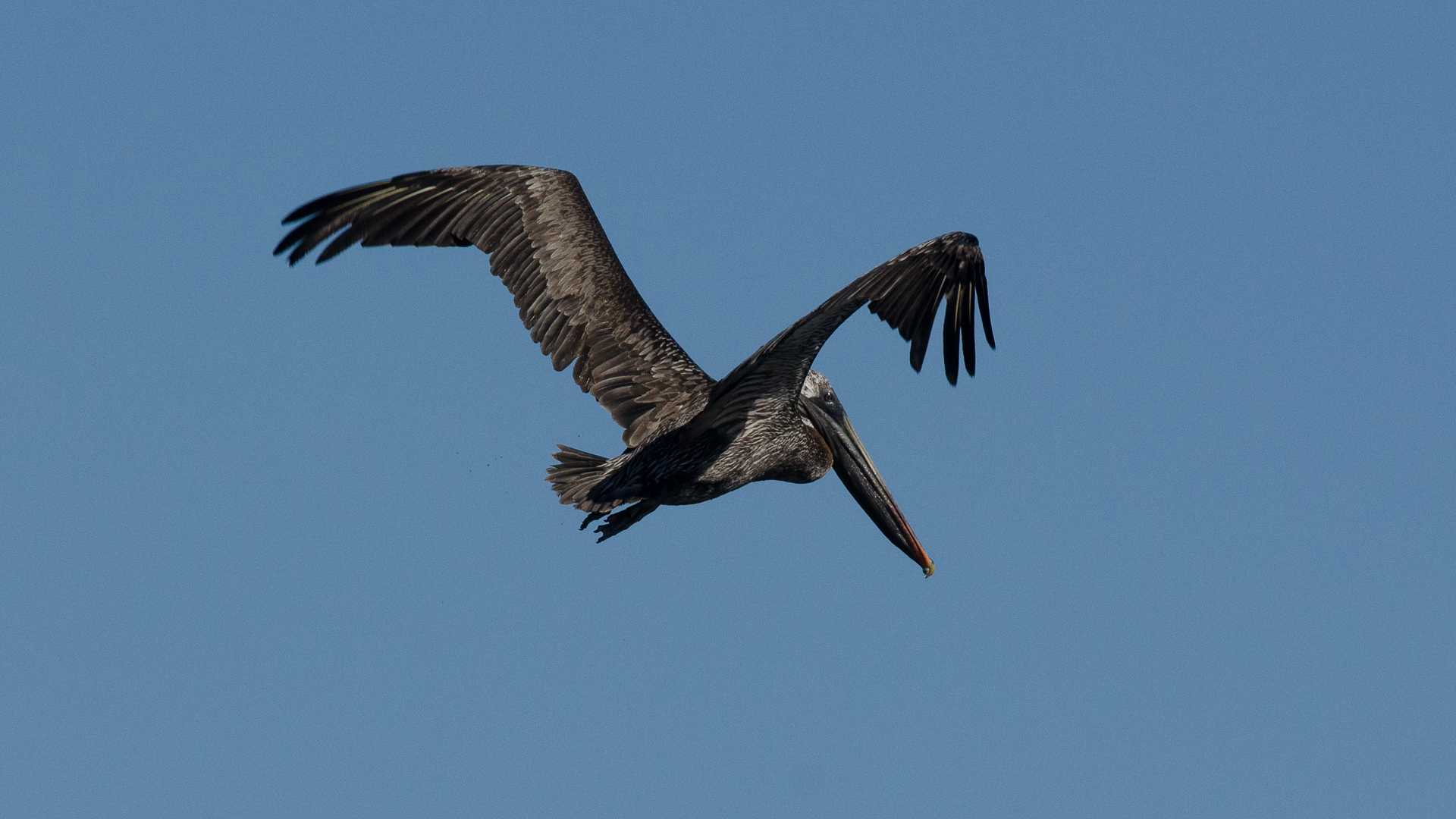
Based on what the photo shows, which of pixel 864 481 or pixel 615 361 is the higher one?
pixel 615 361

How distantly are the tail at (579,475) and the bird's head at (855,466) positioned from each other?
161 cm

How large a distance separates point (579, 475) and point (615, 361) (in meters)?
0.93

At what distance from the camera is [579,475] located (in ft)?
36.3

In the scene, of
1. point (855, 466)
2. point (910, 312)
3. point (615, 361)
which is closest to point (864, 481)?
point (855, 466)

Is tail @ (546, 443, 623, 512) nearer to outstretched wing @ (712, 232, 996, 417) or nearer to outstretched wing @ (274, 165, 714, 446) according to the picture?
outstretched wing @ (274, 165, 714, 446)

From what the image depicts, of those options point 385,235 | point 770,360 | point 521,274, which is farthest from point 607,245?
point 770,360

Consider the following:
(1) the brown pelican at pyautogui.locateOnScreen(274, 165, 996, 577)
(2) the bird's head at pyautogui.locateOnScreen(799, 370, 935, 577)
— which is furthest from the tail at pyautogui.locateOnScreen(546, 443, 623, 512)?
(2) the bird's head at pyautogui.locateOnScreen(799, 370, 935, 577)

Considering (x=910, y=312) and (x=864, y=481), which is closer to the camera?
(x=910, y=312)

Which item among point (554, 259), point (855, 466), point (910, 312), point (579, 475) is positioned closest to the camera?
point (910, 312)

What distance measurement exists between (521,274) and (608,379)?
990 mm

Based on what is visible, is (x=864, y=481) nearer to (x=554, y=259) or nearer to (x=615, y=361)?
(x=615, y=361)

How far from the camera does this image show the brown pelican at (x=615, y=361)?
35.5 feet

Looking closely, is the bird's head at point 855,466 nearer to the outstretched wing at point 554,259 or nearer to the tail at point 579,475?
the outstretched wing at point 554,259

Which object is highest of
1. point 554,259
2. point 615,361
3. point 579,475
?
point 554,259
